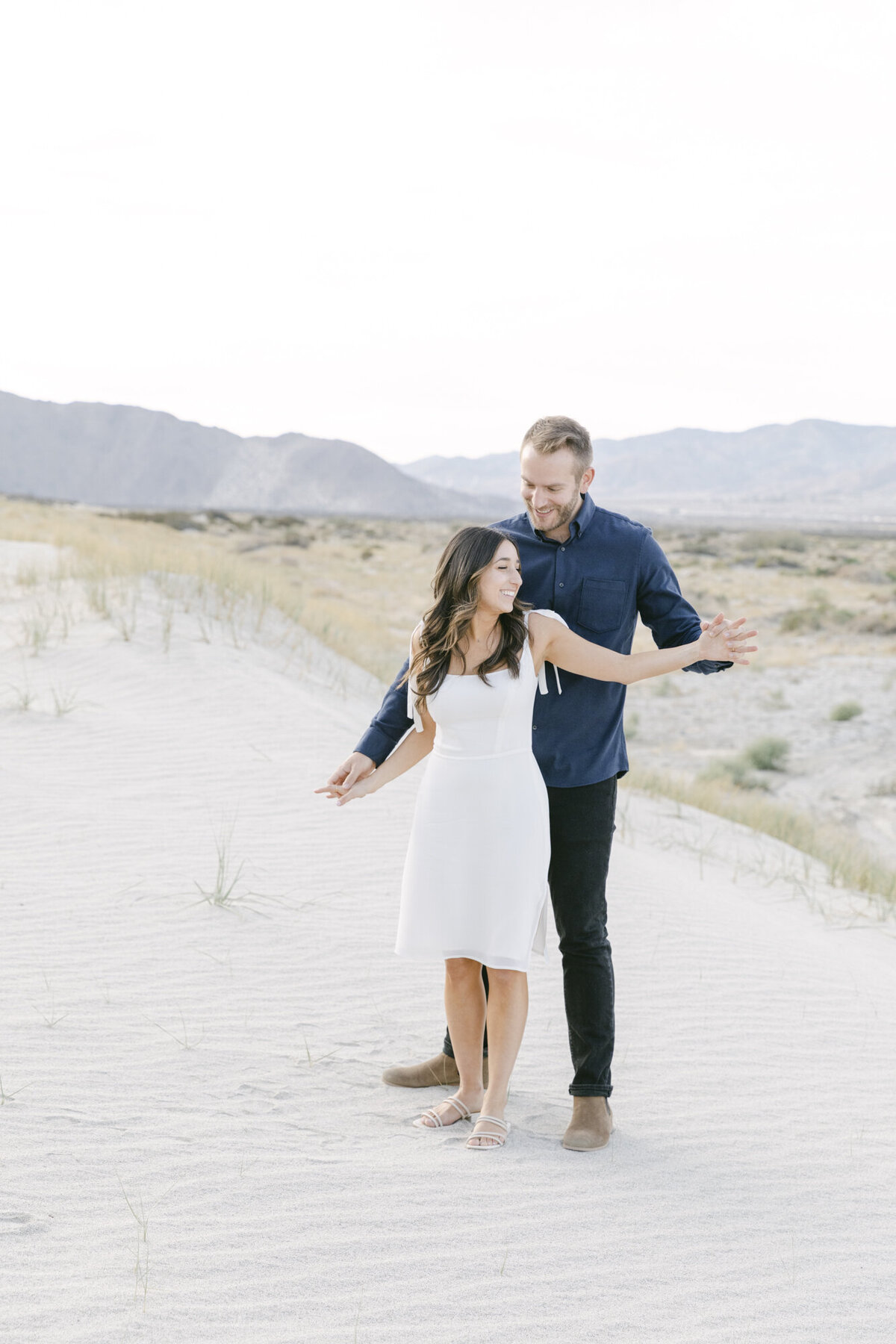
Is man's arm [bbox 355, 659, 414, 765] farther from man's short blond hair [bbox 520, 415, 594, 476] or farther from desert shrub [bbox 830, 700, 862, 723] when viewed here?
desert shrub [bbox 830, 700, 862, 723]

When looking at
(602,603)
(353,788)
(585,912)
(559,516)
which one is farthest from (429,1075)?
(559,516)

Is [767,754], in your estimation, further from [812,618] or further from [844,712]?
[812,618]

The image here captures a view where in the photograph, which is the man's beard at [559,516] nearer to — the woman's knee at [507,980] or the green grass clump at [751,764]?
the woman's knee at [507,980]

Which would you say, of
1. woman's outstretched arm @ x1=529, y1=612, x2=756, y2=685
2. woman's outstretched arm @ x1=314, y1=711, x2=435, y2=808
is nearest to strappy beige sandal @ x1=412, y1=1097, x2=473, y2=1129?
woman's outstretched arm @ x1=314, y1=711, x2=435, y2=808

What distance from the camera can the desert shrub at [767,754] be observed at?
521 inches

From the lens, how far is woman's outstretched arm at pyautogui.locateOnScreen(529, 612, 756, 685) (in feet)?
11.0

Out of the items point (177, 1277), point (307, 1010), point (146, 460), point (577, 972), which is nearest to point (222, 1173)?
point (177, 1277)

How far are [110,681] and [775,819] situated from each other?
19.8 ft

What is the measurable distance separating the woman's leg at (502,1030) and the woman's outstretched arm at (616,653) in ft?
3.03

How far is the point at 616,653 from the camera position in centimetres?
343

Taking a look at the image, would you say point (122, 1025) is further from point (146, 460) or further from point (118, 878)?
point (146, 460)

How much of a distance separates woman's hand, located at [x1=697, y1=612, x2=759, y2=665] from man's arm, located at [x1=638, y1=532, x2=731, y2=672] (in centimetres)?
11

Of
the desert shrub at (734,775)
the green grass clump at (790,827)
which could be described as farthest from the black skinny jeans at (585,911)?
the desert shrub at (734,775)

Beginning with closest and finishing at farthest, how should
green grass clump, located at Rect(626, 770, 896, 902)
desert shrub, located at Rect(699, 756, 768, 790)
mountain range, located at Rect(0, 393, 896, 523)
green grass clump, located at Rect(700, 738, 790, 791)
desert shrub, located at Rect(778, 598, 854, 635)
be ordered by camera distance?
green grass clump, located at Rect(626, 770, 896, 902), desert shrub, located at Rect(699, 756, 768, 790), green grass clump, located at Rect(700, 738, 790, 791), desert shrub, located at Rect(778, 598, 854, 635), mountain range, located at Rect(0, 393, 896, 523)
